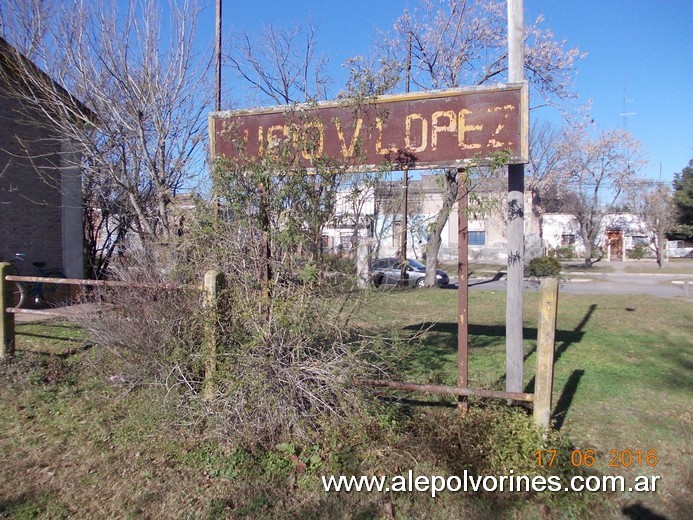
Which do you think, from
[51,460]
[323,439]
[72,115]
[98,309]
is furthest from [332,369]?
[72,115]

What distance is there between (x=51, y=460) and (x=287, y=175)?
2793 mm

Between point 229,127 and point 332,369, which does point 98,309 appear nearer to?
point 229,127

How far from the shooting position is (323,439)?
366 centimetres

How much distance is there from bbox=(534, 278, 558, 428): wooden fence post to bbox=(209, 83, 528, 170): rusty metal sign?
103 centimetres

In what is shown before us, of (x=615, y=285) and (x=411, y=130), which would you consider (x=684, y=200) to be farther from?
(x=411, y=130)

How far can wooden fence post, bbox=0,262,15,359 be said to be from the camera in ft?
19.1

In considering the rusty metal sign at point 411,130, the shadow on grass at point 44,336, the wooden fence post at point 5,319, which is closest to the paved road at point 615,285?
the shadow on grass at point 44,336

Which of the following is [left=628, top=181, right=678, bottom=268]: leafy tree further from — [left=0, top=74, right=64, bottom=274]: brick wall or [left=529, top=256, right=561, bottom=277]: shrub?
[left=0, top=74, right=64, bottom=274]: brick wall

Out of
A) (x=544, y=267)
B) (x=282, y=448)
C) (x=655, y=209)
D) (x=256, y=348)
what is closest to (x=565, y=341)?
(x=282, y=448)

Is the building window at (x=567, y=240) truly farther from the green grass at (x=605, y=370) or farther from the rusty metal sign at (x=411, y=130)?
the rusty metal sign at (x=411, y=130)

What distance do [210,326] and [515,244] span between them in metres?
2.69

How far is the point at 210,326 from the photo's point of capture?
383cm

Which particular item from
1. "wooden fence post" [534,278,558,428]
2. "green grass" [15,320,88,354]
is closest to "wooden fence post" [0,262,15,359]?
"green grass" [15,320,88,354]

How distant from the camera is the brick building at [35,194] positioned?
37.5 ft
